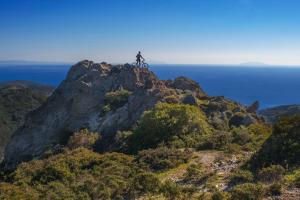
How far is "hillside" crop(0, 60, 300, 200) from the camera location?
44.7ft

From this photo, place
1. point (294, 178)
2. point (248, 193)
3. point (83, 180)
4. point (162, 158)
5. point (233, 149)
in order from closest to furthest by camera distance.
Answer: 1. point (248, 193)
2. point (294, 178)
3. point (83, 180)
4. point (162, 158)
5. point (233, 149)

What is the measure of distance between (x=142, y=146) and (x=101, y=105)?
39.6 ft

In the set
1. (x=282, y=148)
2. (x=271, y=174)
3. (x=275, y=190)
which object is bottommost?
(x=271, y=174)

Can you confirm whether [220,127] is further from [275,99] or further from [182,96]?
[275,99]

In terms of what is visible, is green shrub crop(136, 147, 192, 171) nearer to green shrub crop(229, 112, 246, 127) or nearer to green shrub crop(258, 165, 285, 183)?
green shrub crop(258, 165, 285, 183)

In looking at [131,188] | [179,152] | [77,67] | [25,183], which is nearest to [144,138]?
[179,152]

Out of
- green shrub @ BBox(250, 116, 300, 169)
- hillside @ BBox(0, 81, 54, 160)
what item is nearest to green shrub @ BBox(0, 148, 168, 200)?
green shrub @ BBox(250, 116, 300, 169)

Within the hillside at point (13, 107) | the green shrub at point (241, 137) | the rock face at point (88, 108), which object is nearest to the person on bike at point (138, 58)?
the rock face at point (88, 108)

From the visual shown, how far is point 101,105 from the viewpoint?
3538cm

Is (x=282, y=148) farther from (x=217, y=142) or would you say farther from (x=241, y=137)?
(x=241, y=137)

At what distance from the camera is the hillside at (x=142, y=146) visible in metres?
13.6

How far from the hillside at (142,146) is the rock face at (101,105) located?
0.33 feet

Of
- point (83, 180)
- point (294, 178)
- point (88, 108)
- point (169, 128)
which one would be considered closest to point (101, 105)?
point (88, 108)

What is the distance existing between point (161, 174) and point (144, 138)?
763 centimetres
